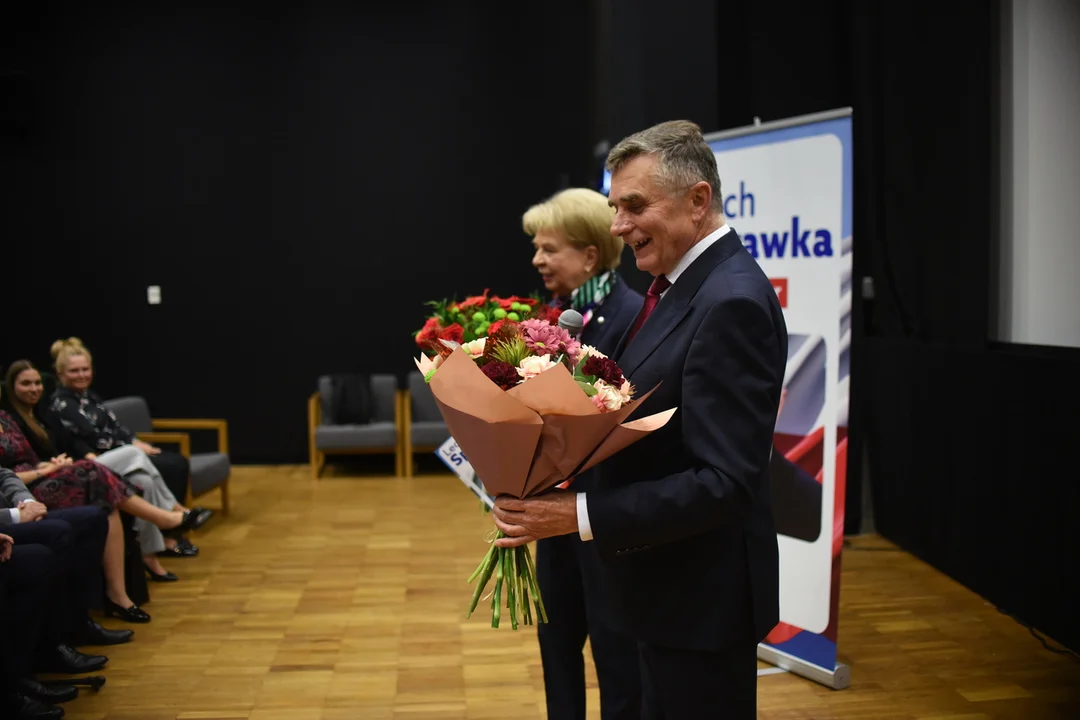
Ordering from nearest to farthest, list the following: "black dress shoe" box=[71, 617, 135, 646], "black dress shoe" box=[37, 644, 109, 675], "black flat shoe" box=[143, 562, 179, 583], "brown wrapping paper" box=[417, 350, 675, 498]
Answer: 1. "brown wrapping paper" box=[417, 350, 675, 498]
2. "black dress shoe" box=[37, 644, 109, 675]
3. "black dress shoe" box=[71, 617, 135, 646]
4. "black flat shoe" box=[143, 562, 179, 583]

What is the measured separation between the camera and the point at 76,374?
5473 mm

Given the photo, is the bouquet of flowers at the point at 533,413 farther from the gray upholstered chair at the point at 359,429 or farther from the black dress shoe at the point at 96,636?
the gray upholstered chair at the point at 359,429

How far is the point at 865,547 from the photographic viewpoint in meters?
5.84

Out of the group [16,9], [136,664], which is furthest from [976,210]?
[16,9]

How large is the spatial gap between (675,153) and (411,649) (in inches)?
123

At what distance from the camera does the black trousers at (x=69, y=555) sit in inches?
149

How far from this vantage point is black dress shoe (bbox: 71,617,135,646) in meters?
4.28

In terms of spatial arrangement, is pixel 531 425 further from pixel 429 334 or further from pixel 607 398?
pixel 429 334

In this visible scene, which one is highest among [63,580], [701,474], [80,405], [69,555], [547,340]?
[547,340]

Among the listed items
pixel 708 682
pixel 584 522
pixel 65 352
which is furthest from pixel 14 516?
pixel 708 682

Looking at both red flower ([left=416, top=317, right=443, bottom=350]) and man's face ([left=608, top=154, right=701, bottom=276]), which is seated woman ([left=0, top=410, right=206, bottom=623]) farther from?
man's face ([left=608, top=154, right=701, bottom=276])

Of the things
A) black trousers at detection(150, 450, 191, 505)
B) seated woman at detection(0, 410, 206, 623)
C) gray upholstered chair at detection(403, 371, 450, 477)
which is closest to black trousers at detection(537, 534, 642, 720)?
seated woman at detection(0, 410, 206, 623)

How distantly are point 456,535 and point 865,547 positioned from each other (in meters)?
2.56

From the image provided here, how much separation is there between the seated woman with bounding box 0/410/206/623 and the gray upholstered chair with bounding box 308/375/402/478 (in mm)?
3252
